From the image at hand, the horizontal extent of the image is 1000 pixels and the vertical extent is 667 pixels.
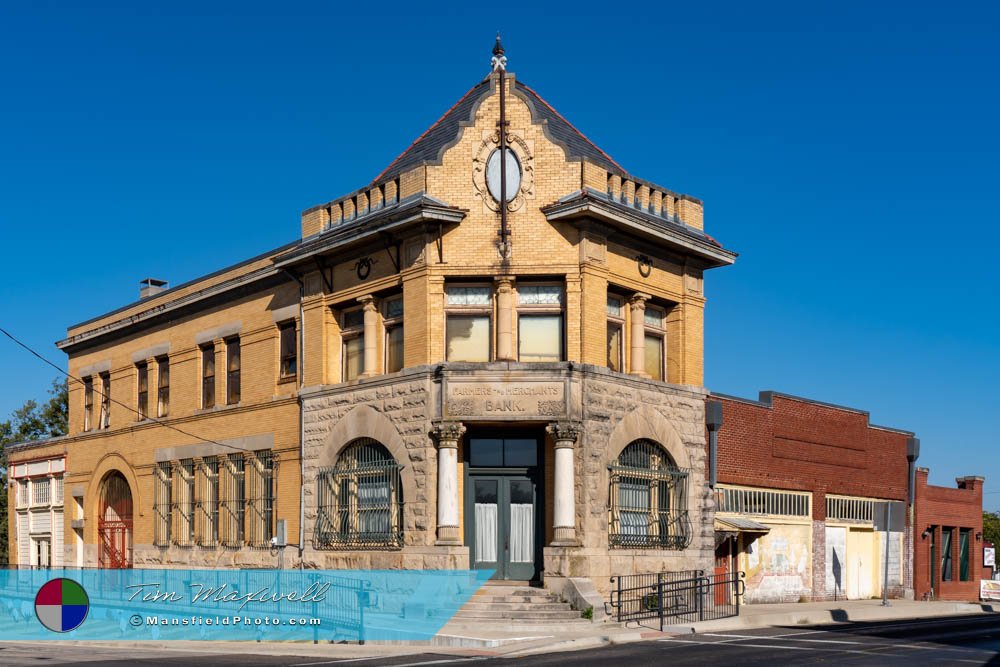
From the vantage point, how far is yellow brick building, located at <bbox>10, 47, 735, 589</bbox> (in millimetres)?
25391

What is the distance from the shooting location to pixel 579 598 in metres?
24.0

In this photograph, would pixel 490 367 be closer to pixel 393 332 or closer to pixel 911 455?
pixel 393 332

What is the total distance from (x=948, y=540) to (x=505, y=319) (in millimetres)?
24849

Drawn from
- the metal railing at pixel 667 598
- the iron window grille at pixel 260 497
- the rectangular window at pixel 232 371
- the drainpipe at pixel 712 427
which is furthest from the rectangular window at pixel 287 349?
the drainpipe at pixel 712 427

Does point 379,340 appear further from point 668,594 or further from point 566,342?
point 668,594

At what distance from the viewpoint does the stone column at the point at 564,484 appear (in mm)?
24828

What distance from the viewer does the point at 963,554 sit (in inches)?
1705

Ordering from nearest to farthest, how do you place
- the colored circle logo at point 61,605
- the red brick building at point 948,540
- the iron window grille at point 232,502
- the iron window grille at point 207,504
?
1. the colored circle logo at point 61,605
2. the iron window grille at point 232,502
3. the iron window grille at point 207,504
4. the red brick building at point 948,540

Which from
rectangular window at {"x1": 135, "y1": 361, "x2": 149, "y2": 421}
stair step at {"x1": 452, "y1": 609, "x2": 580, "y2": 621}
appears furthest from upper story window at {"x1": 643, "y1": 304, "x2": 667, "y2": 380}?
rectangular window at {"x1": 135, "y1": 361, "x2": 149, "y2": 421}

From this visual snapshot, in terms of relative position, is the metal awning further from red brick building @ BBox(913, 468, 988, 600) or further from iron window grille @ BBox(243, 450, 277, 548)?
iron window grille @ BBox(243, 450, 277, 548)

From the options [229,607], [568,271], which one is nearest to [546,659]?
[229,607]

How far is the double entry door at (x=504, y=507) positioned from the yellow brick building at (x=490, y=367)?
0.15ft

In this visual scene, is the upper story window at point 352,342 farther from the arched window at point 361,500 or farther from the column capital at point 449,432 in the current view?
the column capital at point 449,432

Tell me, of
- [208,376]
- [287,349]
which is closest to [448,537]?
[287,349]
